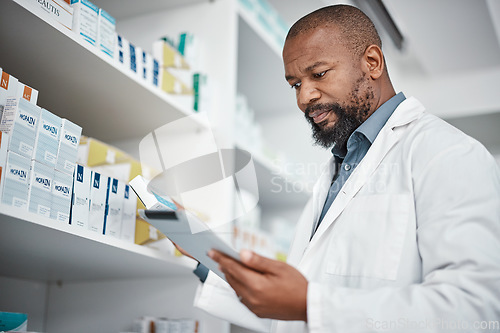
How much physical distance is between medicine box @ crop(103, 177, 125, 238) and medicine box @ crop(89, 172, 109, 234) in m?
0.02

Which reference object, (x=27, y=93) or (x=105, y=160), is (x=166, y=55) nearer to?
(x=105, y=160)

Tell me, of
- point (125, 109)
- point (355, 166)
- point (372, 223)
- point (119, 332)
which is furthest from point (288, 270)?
point (119, 332)

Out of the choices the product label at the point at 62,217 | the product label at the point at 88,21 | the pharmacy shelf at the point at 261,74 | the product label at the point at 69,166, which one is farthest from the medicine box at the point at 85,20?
the pharmacy shelf at the point at 261,74

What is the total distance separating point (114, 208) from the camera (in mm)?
1400

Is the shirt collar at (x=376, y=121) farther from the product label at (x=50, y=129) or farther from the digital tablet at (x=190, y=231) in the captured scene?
the product label at (x=50, y=129)

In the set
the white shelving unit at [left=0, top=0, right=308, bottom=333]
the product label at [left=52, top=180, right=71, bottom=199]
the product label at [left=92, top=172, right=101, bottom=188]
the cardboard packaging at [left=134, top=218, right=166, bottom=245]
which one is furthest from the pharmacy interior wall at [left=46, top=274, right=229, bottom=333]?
the product label at [left=52, top=180, right=71, bottom=199]

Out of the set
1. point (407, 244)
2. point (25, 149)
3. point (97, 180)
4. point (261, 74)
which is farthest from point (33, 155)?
point (261, 74)

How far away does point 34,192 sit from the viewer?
1.10 metres

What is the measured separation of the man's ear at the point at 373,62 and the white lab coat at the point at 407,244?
0.46ft

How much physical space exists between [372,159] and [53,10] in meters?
0.90

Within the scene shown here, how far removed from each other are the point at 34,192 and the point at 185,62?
0.94 m

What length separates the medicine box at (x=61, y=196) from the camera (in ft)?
3.84

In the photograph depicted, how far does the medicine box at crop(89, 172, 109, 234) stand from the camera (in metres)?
1.31

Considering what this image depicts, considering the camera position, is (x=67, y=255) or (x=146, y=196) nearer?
(x=146, y=196)
